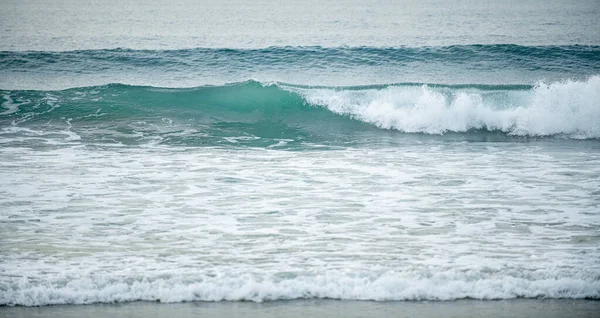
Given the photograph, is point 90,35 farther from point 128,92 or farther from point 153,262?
point 153,262

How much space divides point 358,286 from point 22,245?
3.22 metres

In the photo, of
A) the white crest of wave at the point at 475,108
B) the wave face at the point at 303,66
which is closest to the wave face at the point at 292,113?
the white crest of wave at the point at 475,108

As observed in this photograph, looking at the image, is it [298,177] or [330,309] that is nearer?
[330,309]

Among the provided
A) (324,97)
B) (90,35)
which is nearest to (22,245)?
(324,97)

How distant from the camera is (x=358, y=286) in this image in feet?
17.7

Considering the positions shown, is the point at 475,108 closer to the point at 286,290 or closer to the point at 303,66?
the point at 303,66

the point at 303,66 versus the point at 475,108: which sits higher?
the point at 303,66

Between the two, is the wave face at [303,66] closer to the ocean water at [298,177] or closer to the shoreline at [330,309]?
the ocean water at [298,177]

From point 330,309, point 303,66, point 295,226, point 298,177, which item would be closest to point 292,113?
point 298,177

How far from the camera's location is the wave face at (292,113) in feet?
42.8

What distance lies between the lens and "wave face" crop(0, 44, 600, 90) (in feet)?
62.6

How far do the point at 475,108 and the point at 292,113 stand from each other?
3905mm

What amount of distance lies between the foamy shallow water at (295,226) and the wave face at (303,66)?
846 centimetres

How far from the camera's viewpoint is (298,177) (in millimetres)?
9312
